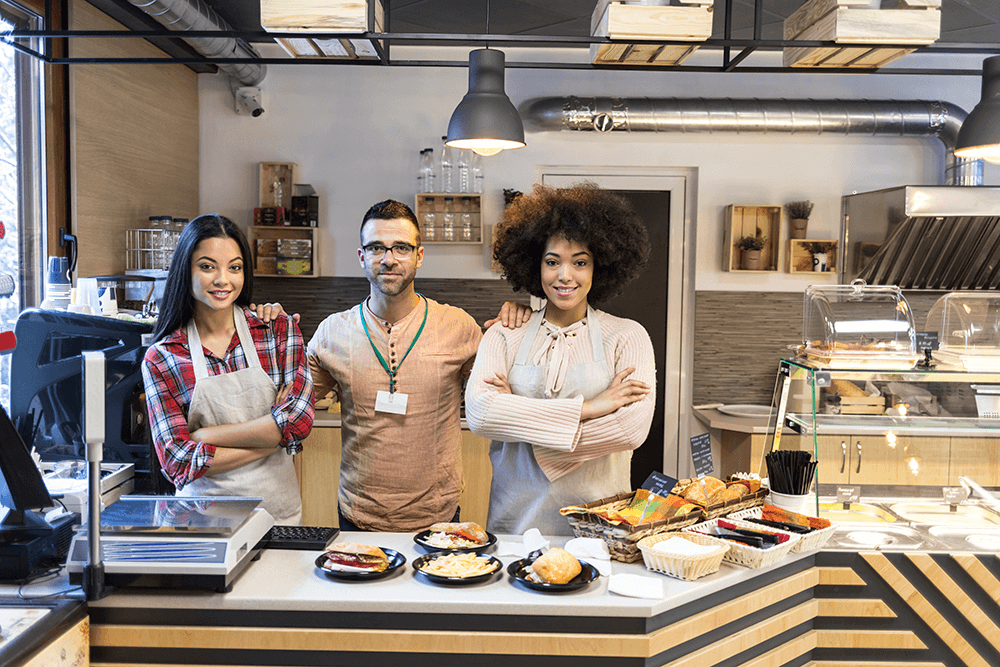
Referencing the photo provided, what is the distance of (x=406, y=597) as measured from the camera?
1696 mm

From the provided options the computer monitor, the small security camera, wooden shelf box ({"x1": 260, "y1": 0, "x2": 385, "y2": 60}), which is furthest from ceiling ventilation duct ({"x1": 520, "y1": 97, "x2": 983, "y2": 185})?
the computer monitor

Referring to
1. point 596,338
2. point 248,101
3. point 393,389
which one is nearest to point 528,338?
point 596,338

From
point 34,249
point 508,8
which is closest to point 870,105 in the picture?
point 508,8

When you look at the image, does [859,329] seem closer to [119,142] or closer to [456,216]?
[456,216]

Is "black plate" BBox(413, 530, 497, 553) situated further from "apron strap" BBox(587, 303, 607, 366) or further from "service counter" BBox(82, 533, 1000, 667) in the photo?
"apron strap" BBox(587, 303, 607, 366)

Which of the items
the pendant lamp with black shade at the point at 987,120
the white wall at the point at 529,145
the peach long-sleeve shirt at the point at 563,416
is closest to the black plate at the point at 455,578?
the peach long-sleeve shirt at the point at 563,416

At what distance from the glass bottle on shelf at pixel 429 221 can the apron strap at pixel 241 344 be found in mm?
2675

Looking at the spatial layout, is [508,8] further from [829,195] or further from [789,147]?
[829,195]

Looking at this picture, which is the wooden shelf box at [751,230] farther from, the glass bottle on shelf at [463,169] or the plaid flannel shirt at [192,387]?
the plaid flannel shirt at [192,387]

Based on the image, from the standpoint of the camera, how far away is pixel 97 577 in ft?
5.50

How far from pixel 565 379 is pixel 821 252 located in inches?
133

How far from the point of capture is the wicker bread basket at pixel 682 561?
1.79 meters

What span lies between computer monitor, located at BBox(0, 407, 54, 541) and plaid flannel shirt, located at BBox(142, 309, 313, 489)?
489 millimetres

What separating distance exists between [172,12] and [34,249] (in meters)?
1.27
